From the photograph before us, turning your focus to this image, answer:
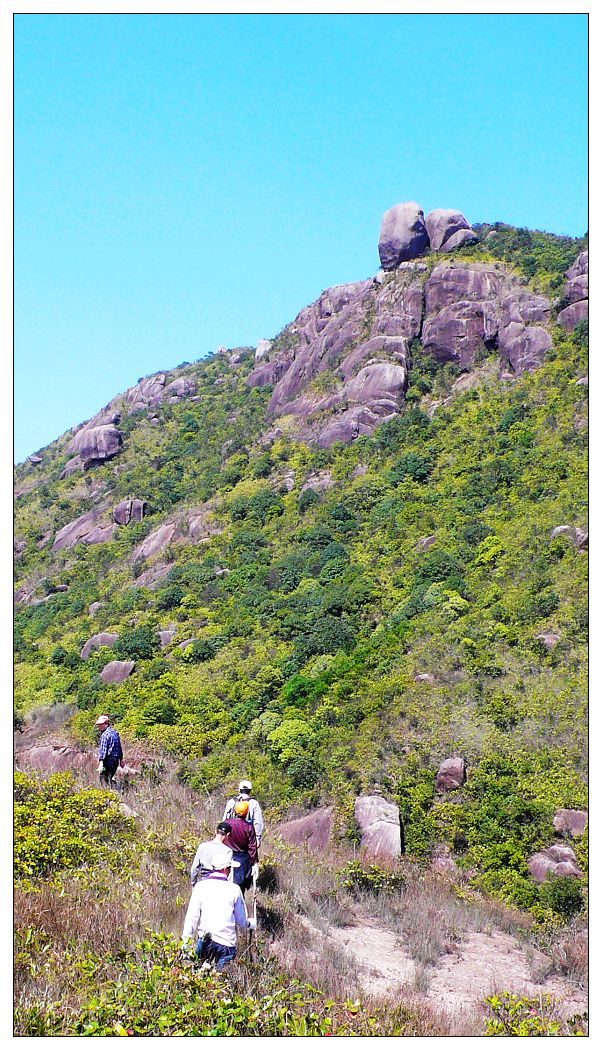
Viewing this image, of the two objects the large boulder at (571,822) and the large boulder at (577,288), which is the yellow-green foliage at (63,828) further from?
the large boulder at (577,288)

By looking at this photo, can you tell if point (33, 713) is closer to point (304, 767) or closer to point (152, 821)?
point (304, 767)

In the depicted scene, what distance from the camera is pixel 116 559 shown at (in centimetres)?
3472

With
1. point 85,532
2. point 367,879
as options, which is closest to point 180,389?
point 85,532

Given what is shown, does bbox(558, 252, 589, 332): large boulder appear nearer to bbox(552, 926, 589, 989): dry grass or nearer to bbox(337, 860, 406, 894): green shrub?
bbox(337, 860, 406, 894): green shrub

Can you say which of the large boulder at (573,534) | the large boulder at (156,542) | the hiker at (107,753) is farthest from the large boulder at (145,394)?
the hiker at (107,753)

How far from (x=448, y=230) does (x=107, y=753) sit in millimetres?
38790

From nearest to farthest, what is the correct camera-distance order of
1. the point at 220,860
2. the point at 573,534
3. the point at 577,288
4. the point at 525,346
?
the point at 220,860 → the point at 573,534 → the point at 525,346 → the point at 577,288

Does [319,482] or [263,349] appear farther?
[263,349]

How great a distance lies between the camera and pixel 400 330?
36219 millimetres

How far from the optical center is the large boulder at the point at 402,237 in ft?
134

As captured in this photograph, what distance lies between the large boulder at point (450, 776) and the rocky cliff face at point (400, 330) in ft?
68.9

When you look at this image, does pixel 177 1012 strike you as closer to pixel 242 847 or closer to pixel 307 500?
pixel 242 847

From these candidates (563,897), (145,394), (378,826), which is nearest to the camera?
(563,897)

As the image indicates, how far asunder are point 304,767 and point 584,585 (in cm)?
875
